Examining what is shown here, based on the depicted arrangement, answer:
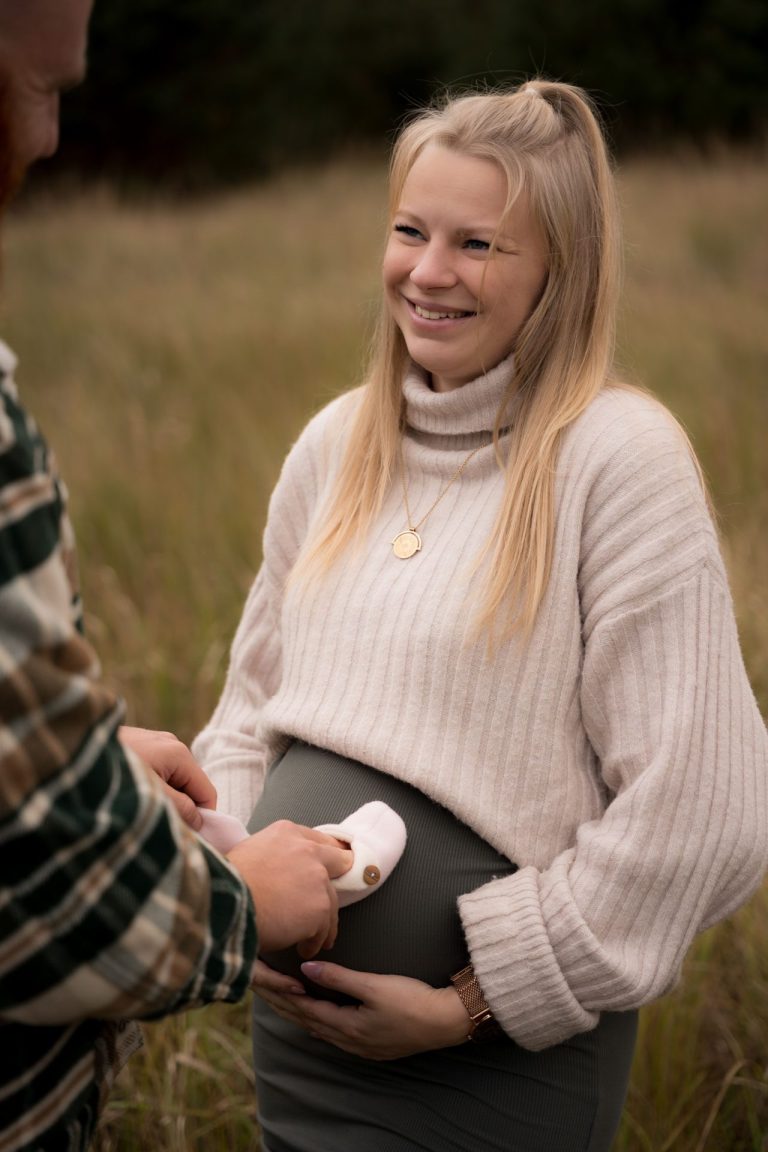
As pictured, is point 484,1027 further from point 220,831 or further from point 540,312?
point 540,312

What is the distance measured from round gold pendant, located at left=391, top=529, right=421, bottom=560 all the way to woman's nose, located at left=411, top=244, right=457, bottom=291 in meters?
0.36

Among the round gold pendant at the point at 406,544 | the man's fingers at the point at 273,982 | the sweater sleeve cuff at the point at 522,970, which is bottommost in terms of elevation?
the man's fingers at the point at 273,982

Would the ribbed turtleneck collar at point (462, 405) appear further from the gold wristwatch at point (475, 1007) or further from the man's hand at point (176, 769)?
the gold wristwatch at point (475, 1007)

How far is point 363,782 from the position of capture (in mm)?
1610

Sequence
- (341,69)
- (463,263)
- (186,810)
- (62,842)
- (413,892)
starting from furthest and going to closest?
(341,69)
(463,263)
(413,892)
(186,810)
(62,842)

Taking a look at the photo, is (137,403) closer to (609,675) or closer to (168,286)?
(168,286)

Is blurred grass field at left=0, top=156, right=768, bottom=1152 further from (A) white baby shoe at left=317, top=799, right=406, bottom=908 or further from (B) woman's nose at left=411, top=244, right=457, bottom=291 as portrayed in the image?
(A) white baby shoe at left=317, top=799, right=406, bottom=908

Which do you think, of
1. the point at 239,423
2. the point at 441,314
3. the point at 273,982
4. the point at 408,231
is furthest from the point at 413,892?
the point at 239,423

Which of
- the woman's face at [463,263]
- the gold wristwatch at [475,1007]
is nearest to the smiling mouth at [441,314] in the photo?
the woman's face at [463,263]

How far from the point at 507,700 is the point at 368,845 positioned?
0.27m

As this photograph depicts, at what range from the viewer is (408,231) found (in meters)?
1.76

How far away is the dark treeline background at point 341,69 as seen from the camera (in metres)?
17.5

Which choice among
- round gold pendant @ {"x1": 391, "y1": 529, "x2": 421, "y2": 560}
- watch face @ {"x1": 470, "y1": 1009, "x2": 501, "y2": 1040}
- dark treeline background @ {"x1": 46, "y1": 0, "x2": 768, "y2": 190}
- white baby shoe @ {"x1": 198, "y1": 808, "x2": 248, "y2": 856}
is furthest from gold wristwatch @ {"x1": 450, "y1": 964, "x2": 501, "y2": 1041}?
dark treeline background @ {"x1": 46, "y1": 0, "x2": 768, "y2": 190}

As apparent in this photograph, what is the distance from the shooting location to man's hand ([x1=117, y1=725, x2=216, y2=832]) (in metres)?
1.42
